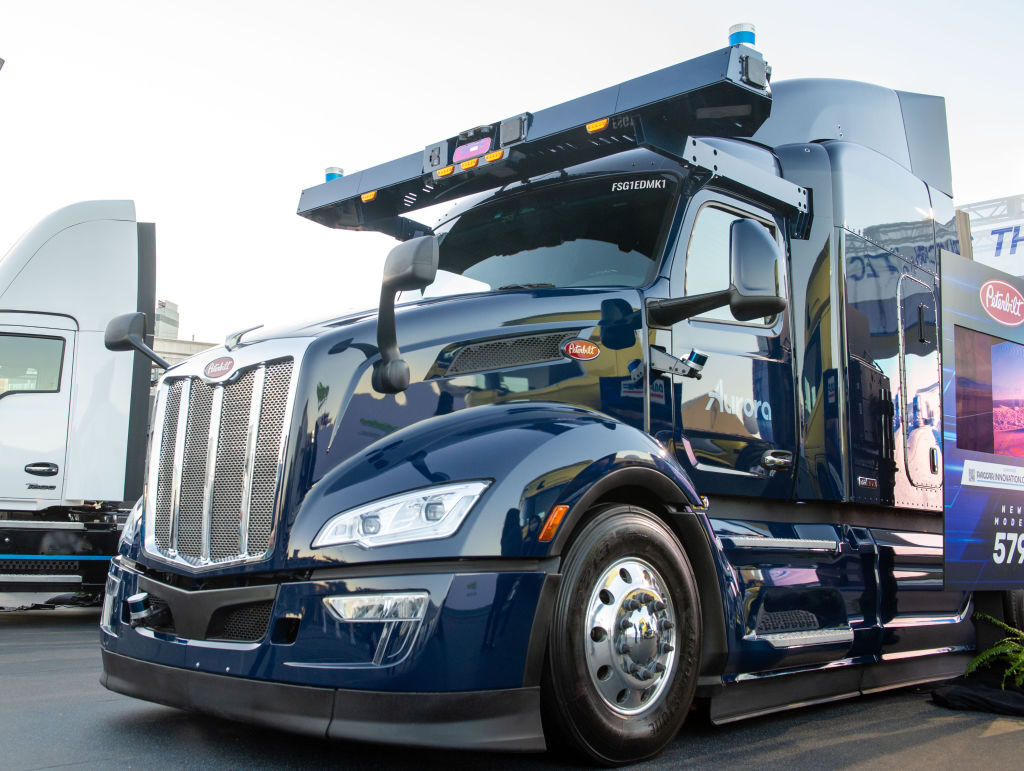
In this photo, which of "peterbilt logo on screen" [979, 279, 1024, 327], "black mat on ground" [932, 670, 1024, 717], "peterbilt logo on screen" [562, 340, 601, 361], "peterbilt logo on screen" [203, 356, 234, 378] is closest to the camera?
"peterbilt logo on screen" [203, 356, 234, 378]

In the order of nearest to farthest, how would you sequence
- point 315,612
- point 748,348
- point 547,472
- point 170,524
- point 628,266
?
point 315,612, point 547,472, point 170,524, point 628,266, point 748,348

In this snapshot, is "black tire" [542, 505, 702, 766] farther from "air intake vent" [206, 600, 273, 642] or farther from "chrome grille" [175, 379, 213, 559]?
"chrome grille" [175, 379, 213, 559]

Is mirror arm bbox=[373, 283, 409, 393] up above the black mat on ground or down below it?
above

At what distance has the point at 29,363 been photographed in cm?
1009

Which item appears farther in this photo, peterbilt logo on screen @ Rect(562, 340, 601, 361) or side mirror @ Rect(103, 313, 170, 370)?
side mirror @ Rect(103, 313, 170, 370)

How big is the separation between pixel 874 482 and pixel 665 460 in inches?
81.4

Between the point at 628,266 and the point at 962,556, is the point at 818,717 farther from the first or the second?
the point at 628,266

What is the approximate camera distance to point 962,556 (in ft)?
17.9

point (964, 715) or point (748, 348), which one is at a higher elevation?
point (748, 348)

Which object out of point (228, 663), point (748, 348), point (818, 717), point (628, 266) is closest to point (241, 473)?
point (228, 663)

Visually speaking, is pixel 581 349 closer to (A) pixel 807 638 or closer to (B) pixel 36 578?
(A) pixel 807 638

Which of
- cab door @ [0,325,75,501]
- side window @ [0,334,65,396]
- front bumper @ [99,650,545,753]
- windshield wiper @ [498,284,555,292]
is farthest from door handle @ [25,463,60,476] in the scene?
front bumper @ [99,650,545,753]

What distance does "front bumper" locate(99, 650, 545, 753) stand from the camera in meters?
3.11

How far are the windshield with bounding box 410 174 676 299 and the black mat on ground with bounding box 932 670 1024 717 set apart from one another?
10.1 feet
